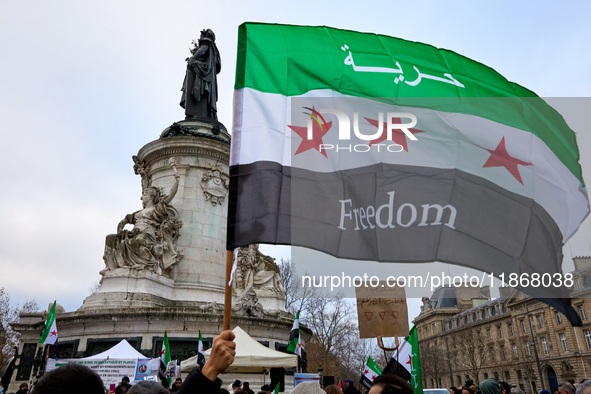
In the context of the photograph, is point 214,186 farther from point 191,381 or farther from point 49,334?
point 191,381

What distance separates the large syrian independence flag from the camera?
427 cm

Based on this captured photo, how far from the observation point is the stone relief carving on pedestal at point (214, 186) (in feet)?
58.6

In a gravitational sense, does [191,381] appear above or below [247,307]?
below

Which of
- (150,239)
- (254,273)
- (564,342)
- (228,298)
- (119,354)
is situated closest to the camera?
(228,298)

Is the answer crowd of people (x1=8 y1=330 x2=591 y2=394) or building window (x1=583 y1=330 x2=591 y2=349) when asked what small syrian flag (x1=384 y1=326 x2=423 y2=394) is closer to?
crowd of people (x1=8 y1=330 x2=591 y2=394)

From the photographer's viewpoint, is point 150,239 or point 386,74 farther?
point 150,239

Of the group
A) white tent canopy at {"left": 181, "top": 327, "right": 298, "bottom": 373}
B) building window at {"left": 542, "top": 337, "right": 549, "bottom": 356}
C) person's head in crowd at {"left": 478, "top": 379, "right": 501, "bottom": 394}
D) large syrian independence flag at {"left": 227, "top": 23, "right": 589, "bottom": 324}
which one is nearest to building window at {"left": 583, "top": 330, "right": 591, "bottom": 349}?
building window at {"left": 542, "top": 337, "right": 549, "bottom": 356}

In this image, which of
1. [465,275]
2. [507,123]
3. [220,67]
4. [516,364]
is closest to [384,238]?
[465,275]

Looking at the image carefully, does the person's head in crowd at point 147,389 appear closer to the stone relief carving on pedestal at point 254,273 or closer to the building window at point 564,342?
the stone relief carving on pedestal at point 254,273

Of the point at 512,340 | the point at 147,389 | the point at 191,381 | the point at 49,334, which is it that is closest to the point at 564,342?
the point at 512,340

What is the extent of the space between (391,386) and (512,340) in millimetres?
75183

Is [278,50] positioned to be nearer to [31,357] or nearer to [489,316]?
[31,357]

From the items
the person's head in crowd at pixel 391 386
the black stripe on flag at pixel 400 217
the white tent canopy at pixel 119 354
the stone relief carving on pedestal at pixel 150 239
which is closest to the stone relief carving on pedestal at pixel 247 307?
the stone relief carving on pedestal at pixel 150 239

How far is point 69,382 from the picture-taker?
1765 millimetres
